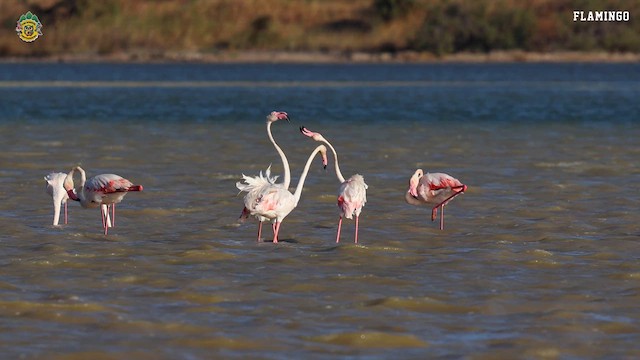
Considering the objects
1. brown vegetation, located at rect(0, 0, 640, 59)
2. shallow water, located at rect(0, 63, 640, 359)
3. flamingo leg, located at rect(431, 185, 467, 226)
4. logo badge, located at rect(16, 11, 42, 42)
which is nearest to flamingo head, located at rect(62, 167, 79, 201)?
shallow water, located at rect(0, 63, 640, 359)

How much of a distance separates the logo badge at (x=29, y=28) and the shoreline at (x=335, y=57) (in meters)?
2.05

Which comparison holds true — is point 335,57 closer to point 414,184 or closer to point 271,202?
point 414,184

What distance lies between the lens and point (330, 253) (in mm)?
15117

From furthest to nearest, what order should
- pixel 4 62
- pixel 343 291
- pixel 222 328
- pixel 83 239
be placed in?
pixel 4 62, pixel 83 239, pixel 343 291, pixel 222 328

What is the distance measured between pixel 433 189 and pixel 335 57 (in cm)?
10320

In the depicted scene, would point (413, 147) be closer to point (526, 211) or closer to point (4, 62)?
point (526, 211)

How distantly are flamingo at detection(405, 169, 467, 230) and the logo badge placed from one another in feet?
327

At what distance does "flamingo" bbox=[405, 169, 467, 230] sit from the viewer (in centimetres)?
1670

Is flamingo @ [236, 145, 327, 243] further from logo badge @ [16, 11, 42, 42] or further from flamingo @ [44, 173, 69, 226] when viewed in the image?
logo badge @ [16, 11, 42, 42]

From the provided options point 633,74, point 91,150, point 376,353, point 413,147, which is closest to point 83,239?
point 376,353

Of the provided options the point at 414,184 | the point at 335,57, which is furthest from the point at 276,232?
the point at 335,57

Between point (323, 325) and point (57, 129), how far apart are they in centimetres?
2507

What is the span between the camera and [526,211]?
18609mm

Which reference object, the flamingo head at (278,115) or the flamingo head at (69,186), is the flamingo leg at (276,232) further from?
the flamingo head at (69,186)
